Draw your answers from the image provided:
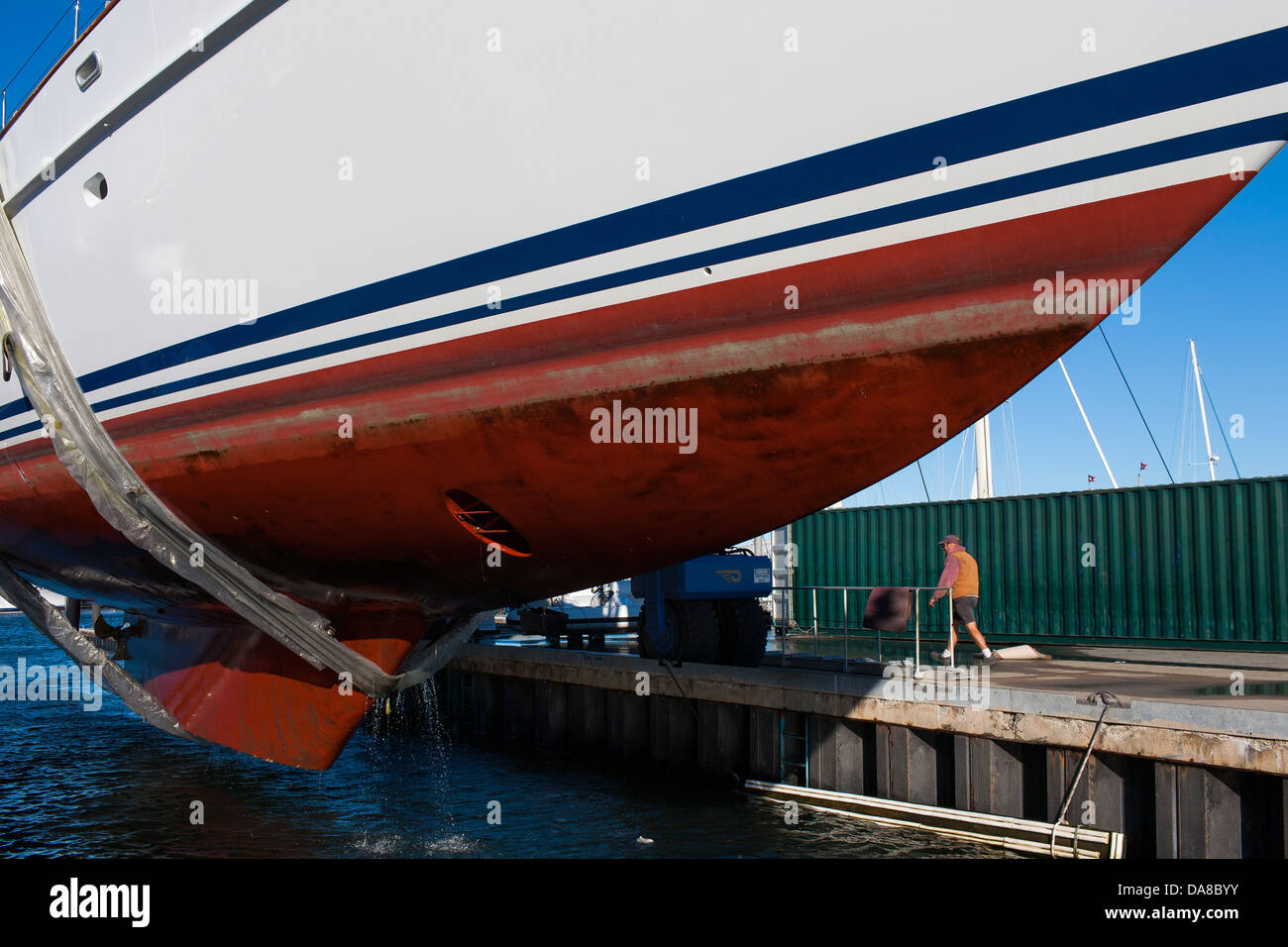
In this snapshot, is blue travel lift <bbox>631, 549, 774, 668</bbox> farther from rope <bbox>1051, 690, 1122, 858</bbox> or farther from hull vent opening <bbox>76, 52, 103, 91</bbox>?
hull vent opening <bbox>76, 52, 103, 91</bbox>

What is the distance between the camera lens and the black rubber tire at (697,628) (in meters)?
10.9

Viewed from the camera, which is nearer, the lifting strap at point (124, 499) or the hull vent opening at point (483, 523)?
the hull vent opening at point (483, 523)

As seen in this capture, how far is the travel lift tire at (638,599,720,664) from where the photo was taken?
10945 millimetres

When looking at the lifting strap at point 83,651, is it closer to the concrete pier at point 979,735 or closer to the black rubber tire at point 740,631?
the concrete pier at point 979,735

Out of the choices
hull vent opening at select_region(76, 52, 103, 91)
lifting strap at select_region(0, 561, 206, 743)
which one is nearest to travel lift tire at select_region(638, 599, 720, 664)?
lifting strap at select_region(0, 561, 206, 743)

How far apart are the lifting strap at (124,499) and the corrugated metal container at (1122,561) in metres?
11.0

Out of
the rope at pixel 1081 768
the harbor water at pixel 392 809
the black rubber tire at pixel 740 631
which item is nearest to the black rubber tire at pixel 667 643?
the black rubber tire at pixel 740 631

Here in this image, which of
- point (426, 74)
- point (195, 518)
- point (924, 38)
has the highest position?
point (426, 74)

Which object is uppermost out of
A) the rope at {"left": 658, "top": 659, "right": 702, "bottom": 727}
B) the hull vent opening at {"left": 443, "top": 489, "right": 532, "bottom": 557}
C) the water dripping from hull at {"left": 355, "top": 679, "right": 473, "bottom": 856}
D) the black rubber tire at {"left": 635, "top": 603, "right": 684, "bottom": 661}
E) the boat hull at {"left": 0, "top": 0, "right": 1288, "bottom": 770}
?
the boat hull at {"left": 0, "top": 0, "right": 1288, "bottom": 770}
